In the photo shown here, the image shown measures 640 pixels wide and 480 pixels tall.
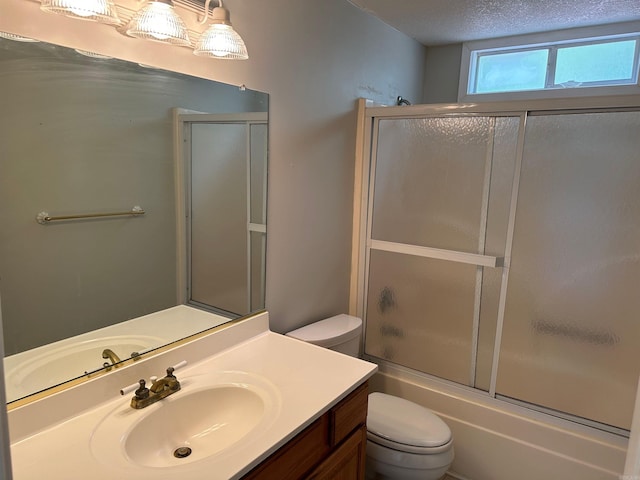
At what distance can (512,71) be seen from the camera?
9.50 feet

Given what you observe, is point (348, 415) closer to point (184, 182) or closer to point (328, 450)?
point (328, 450)

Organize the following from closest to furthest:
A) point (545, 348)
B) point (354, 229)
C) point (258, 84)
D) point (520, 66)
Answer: point (258, 84) → point (545, 348) → point (354, 229) → point (520, 66)

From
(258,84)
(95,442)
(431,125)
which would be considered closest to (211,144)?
(258,84)

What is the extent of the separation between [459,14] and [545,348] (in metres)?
1.80

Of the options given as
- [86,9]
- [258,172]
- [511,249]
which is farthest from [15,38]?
[511,249]

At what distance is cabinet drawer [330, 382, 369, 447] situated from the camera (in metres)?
1.35

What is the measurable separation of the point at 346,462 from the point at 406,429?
53 cm

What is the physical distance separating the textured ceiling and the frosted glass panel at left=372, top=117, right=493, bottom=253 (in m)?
0.57

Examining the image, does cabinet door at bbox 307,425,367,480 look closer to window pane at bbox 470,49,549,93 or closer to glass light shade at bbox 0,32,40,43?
glass light shade at bbox 0,32,40,43

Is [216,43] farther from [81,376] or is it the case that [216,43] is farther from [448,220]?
[448,220]

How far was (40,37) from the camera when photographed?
1.07m

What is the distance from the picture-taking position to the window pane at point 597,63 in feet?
8.31

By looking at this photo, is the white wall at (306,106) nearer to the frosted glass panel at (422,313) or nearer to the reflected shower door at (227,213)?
the reflected shower door at (227,213)

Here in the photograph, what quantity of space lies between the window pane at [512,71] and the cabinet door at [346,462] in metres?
2.44
